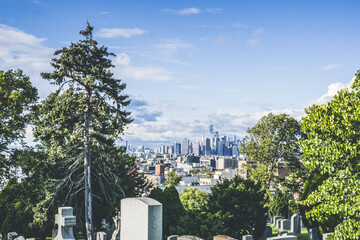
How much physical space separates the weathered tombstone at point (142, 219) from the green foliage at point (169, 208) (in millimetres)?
11722

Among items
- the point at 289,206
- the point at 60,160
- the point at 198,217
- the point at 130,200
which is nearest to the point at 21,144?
the point at 60,160

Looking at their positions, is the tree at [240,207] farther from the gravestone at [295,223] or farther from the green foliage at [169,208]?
the gravestone at [295,223]

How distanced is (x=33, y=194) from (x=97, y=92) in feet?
21.8

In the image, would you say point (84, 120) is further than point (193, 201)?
No

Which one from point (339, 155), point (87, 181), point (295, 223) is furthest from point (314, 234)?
point (87, 181)

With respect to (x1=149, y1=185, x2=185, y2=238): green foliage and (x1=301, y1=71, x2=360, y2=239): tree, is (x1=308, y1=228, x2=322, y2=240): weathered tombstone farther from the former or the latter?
(x1=301, y1=71, x2=360, y2=239): tree

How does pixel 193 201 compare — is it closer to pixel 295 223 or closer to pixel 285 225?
pixel 285 225

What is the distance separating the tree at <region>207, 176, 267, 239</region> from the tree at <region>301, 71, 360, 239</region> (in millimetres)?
6964

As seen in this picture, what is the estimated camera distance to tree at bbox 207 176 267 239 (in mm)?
17750

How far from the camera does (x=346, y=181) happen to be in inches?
406

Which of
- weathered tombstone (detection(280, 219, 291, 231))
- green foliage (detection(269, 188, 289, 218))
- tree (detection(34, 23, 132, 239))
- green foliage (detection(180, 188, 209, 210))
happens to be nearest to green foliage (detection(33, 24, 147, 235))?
tree (detection(34, 23, 132, 239))

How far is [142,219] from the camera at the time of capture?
692cm

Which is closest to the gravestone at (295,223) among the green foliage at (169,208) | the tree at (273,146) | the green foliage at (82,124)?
the tree at (273,146)

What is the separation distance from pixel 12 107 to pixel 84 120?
449 centimetres
